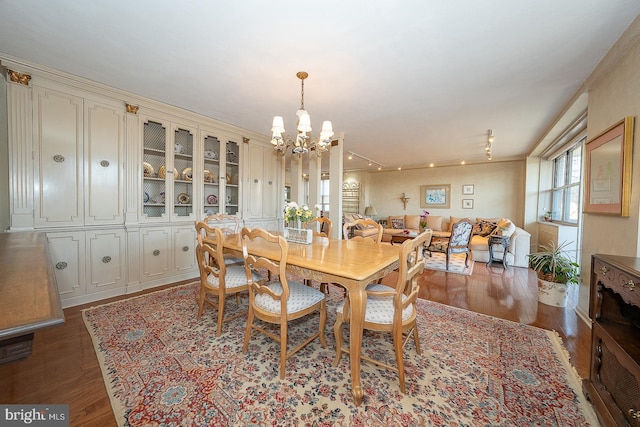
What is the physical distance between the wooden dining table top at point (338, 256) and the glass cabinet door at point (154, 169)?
169 cm

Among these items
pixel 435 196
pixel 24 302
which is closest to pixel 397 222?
pixel 435 196

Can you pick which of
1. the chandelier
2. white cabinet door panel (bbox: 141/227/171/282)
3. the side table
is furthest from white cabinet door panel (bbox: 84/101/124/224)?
the side table

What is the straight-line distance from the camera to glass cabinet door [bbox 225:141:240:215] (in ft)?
13.8

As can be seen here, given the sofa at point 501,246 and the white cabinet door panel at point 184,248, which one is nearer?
the white cabinet door panel at point 184,248

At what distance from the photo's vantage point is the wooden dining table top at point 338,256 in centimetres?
152

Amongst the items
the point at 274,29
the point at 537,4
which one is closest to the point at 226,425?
the point at 274,29

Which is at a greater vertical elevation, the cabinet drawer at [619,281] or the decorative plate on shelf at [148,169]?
the decorative plate on shelf at [148,169]

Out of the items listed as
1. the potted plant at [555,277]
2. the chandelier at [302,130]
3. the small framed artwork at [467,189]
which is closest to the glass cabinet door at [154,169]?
the chandelier at [302,130]

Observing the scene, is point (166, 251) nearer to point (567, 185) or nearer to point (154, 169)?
point (154, 169)

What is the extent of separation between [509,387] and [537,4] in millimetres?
2506

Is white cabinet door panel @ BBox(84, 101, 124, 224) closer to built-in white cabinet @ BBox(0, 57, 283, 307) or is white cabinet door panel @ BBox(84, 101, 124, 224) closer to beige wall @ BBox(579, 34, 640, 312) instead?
built-in white cabinet @ BBox(0, 57, 283, 307)

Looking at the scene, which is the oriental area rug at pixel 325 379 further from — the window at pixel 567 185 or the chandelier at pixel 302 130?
the window at pixel 567 185

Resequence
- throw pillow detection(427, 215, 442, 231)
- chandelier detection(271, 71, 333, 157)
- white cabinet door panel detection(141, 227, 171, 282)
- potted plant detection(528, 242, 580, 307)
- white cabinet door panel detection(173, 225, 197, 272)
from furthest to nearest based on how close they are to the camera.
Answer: throw pillow detection(427, 215, 442, 231), white cabinet door panel detection(173, 225, 197, 272), white cabinet door panel detection(141, 227, 171, 282), potted plant detection(528, 242, 580, 307), chandelier detection(271, 71, 333, 157)

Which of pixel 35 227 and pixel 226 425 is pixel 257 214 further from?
pixel 226 425
